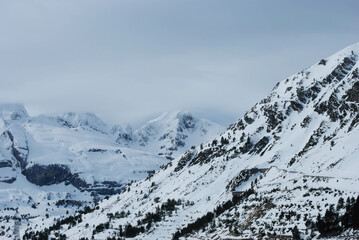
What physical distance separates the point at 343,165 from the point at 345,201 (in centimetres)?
4719

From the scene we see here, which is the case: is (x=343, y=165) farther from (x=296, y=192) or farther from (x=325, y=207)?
(x=325, y=207)

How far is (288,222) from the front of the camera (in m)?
151

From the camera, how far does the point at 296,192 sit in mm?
179625

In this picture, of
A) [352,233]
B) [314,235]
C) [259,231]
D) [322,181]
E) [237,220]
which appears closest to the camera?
[352,233]

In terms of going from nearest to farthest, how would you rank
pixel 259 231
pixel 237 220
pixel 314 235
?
pixel 314 235, pixel 259 231, pixel 237 220

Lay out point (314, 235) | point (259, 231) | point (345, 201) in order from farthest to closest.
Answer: point (259, 231)
point (345, 201)
point (314, 235)

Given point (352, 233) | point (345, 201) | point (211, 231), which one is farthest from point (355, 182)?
point (211, 231)

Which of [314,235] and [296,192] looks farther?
[296,192]

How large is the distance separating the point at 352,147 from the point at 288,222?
205 feet

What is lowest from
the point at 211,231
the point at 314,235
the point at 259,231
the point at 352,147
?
the point at 211,231

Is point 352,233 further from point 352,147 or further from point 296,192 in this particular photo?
point 352,147

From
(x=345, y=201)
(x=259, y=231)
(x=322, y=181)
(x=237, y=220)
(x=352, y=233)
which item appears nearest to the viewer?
(x=352, y=233)

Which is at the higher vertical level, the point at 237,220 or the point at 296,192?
the point at 296,192

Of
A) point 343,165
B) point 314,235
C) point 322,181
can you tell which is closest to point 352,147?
point 343,165
